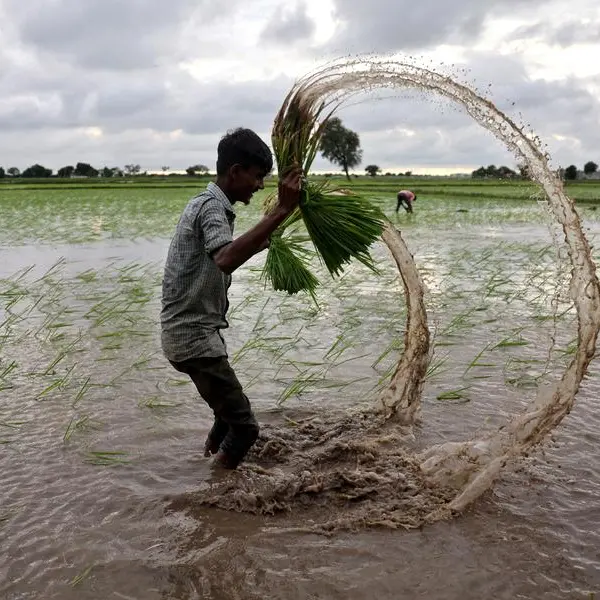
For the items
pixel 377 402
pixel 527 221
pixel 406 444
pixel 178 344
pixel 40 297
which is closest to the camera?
pixel 178 344

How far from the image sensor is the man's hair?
2.43 m

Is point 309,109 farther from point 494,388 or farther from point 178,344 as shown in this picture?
point 494,388

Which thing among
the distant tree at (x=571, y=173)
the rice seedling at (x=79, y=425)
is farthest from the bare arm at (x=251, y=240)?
the distant tree at (x=571, y=173)

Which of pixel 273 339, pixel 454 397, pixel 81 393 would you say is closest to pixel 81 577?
pixel 81 393

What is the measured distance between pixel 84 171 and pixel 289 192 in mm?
73680

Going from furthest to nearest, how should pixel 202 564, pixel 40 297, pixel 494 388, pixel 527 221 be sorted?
pixel 527 221, pixel 40 297, pixel 494 388, pixel 202 564

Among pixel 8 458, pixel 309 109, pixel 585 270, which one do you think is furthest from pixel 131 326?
pixel 585 270

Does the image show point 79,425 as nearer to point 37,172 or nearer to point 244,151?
point 244,151

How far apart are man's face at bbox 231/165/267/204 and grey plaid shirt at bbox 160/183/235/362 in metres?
0.07

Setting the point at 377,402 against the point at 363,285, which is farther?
the point at 363,285

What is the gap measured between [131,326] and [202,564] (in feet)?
12.3

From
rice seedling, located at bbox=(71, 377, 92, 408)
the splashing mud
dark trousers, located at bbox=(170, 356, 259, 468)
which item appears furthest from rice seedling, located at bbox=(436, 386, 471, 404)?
rice seedling, located at bbox=(71, 377, 92, 408)

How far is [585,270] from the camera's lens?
2570 millimetres

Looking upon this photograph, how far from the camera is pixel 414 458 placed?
3.10 metres
